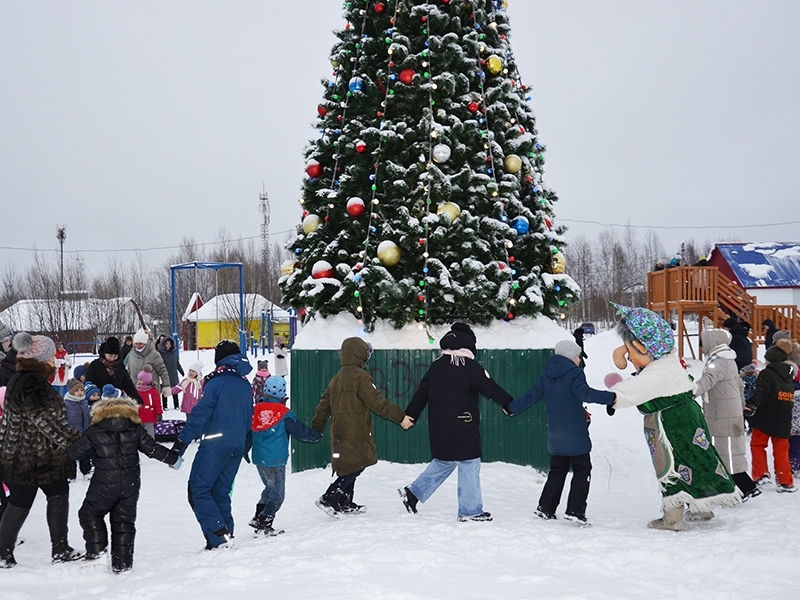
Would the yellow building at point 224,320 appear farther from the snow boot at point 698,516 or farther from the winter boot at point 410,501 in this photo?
the snow boot at point 698,516

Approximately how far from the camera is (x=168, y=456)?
562 centimetres

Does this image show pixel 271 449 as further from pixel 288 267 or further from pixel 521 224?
pixel 521 224

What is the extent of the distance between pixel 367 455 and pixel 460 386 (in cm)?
112

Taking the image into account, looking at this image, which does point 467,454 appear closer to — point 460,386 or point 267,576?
point 460,386

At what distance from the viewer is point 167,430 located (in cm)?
1184

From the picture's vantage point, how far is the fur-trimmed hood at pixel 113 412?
5484mm

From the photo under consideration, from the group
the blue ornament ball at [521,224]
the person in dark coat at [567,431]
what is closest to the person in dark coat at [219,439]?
the person in dark coat at [567,431]

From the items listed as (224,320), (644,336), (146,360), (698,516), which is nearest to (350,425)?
(644,336)

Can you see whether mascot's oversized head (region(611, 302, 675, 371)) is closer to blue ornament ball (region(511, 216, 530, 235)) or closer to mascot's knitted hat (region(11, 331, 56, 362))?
blue ornament ball (region(511, 216, 530, 235))

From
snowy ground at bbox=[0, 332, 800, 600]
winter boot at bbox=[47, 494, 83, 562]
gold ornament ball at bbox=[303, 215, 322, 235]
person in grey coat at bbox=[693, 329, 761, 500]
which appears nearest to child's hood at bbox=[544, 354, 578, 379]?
snowy ground at bbox=[0, 332, 800, 600]

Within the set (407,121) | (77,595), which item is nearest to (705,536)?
(77,595)

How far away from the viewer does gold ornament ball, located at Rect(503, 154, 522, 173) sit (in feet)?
33.2

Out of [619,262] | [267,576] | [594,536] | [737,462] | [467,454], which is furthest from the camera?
[619,262]

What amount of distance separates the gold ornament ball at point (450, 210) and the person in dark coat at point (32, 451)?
210 inches
